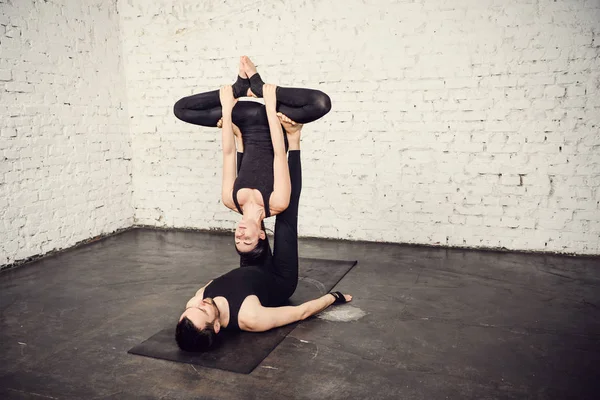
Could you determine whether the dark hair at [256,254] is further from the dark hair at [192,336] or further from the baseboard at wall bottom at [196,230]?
the baseboard at wall bottom at [196,230]

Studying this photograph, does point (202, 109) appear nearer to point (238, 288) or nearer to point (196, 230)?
point (238, 288)

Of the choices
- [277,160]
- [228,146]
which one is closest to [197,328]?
[277,160]

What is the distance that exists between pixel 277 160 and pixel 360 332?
51.3 inches

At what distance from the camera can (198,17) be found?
5.77m

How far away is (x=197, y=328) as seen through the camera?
2775 mm

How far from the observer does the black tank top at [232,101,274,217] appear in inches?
139

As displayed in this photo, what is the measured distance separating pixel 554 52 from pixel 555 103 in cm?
48

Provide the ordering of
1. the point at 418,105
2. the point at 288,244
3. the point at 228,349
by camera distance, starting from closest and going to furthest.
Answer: the point at 228,349
the point at 288,244
the point at 418,105

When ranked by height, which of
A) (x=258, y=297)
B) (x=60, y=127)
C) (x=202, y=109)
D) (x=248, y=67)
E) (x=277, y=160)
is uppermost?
(x=248, y=67)

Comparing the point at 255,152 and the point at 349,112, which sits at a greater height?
the point at 349,112

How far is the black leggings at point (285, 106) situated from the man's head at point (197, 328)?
140 centimetres

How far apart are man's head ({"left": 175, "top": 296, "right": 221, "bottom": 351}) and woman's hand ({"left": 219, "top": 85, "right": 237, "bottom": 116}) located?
4.57 ft

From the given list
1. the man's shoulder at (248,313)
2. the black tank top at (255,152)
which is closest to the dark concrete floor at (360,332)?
the man's shoulder at (248,313)

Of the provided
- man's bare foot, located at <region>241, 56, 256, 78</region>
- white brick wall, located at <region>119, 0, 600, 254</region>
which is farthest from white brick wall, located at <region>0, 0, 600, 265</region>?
man's bare foot, located at <region>241, 56, 256, 78</region>
